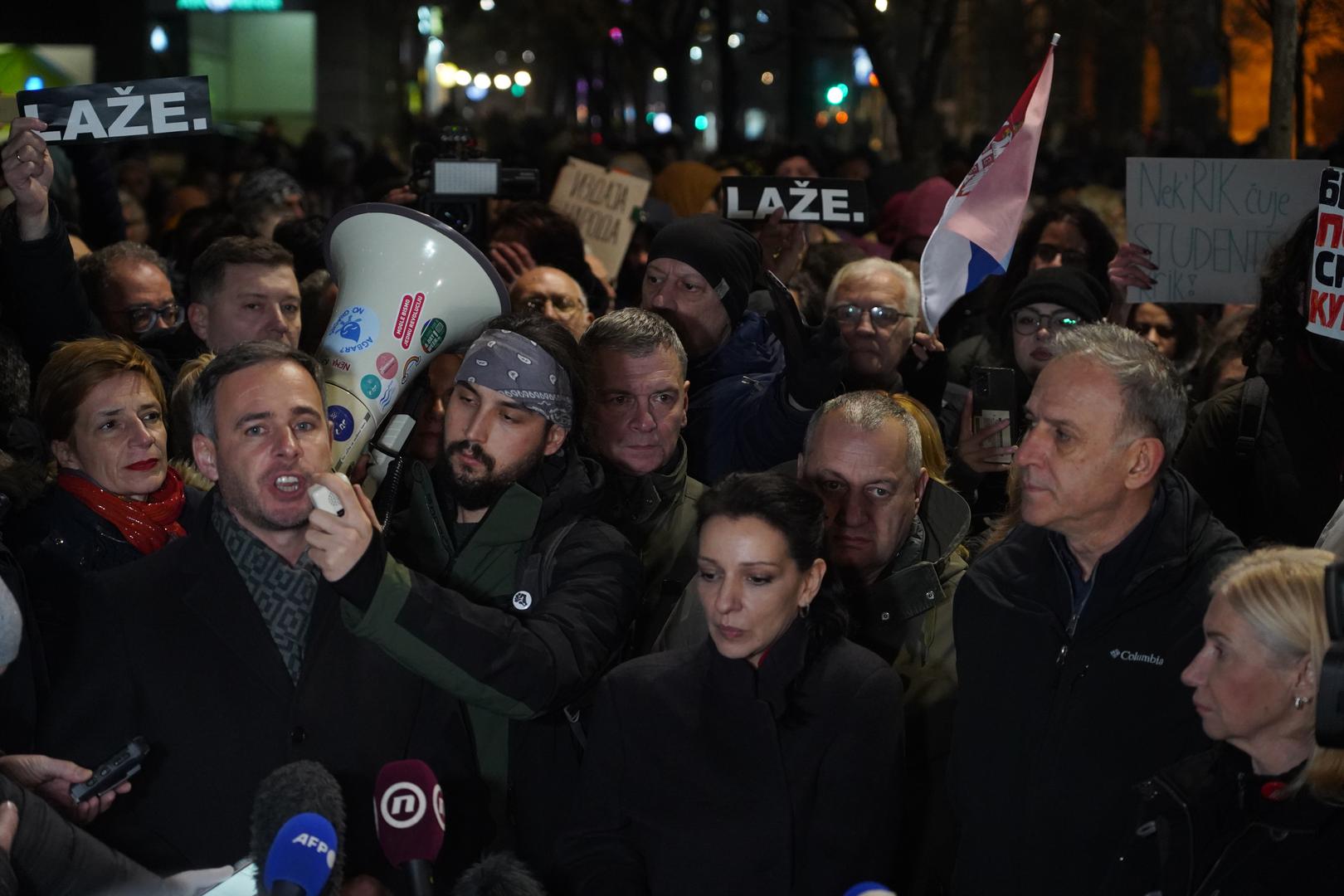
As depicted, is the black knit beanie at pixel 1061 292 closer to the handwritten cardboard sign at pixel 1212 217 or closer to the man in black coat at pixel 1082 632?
the handwritten cardboard sign at pixel 1212 217

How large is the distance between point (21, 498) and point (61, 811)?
111cm

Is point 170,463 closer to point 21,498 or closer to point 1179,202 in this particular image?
point 21,498

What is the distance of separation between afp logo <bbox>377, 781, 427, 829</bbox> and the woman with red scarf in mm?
1822

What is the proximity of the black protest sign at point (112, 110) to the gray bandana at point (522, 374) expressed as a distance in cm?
151

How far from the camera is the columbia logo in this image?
3.20 m

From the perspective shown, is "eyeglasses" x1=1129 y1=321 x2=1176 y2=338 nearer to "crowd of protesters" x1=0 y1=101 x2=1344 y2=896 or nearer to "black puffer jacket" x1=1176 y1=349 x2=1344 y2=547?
"black puffer jacket" x1=1176 y1=349 x2=1344 y2=547

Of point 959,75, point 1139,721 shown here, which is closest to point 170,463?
point 1139,721

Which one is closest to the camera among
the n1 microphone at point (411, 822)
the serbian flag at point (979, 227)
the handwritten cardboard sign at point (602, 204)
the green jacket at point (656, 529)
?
the n1 microphone at point (411, 822)

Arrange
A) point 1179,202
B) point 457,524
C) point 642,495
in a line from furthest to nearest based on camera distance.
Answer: point 1179,202 < point 642,495 < point 457,524

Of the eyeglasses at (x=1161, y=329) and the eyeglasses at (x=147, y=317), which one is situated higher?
the eyeglasses at (x=147, y=317)

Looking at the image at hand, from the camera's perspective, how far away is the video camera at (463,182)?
5.28 m

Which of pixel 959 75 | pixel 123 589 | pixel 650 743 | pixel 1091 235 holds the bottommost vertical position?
pixel 650 743

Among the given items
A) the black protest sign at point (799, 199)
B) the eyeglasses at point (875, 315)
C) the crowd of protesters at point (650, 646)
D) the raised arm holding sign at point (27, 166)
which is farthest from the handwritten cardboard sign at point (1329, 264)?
the raised arm holding sign at point (27, 166)

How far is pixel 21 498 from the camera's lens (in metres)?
3.91
